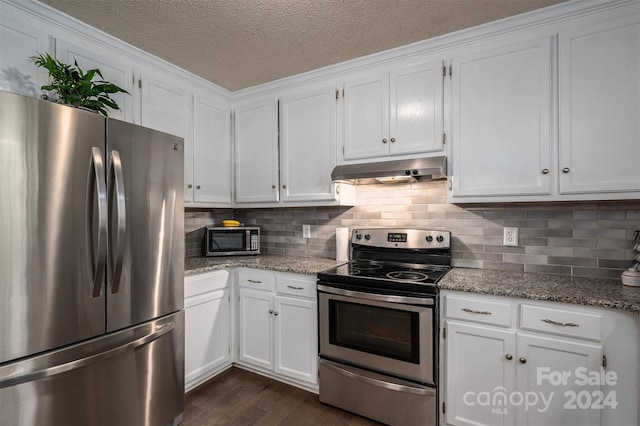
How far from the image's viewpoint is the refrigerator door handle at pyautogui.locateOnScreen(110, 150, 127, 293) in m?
1.57

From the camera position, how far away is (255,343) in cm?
254

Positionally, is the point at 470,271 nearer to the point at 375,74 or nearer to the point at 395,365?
the point at 395,365

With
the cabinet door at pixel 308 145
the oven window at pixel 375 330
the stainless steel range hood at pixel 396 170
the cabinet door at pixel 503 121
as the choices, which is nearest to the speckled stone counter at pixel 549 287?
the oven window at pixel 375 330

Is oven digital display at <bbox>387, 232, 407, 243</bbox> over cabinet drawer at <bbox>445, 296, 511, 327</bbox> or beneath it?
over

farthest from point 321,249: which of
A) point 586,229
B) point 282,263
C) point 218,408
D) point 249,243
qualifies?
point 586,229

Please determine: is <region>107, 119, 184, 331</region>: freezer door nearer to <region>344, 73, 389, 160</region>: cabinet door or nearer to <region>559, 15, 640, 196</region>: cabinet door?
<region>344, 73, 389, 160</region>: cabinet door

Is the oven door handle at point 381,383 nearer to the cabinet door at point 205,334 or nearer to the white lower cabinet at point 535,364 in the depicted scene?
the white lower cabinet at point 535,364

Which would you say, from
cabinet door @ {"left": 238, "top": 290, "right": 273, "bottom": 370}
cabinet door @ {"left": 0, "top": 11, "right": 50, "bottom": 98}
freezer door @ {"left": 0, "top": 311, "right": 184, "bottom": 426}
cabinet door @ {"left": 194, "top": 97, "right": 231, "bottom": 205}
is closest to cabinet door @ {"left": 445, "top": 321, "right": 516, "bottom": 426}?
cabinet door @ {"left": 238, "top": 290, "right": 273, "bottom": 370}

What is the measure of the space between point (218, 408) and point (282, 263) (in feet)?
3.52

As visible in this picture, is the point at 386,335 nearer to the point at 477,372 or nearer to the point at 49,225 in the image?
the point at 477,372

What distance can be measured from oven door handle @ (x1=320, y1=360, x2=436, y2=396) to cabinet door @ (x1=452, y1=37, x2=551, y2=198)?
1199 millimetres

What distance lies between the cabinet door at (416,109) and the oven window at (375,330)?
3.60ft

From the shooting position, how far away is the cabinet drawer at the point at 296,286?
228 cm

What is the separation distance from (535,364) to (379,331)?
805mm
